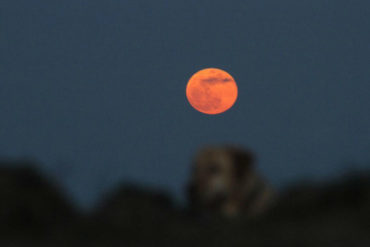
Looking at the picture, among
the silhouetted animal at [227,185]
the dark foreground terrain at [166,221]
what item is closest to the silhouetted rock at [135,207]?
the dark foreground terrain at [166,221]

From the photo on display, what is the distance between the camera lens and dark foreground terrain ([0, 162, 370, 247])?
37.5 ft

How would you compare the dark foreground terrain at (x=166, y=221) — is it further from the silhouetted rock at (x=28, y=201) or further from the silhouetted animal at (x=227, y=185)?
the silhouetted animal at (x=227, y=185)

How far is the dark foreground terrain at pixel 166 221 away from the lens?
11430mm

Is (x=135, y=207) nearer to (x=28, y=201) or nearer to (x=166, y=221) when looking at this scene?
(x=166, y=221)

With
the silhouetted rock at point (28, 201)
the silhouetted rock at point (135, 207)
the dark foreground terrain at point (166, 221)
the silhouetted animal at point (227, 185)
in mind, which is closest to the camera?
the dark foreground terrain at point (166, 221)

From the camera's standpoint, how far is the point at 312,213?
13367 mm

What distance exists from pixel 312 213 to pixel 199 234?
3491 millimetres

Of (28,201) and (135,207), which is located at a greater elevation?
(135,207)

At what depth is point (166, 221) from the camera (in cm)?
1416

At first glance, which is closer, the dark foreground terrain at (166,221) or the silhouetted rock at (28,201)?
the dark foreground terrain at (166,221)

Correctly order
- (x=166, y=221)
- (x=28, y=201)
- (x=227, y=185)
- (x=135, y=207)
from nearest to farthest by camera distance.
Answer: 1. (x=28, y=201)
2. (x=166, y=221)
3. (x=135, y=207)
4. (x=227, y=185)

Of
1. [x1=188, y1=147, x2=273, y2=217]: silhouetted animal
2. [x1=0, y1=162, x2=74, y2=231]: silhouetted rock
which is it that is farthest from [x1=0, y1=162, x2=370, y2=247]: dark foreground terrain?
[x1=188, y1=147, x2=273, y2=217]: silhouetted animal

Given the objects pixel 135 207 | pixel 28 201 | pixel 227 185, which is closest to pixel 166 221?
pixel 135 207

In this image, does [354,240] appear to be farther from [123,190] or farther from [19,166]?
[19,166]
